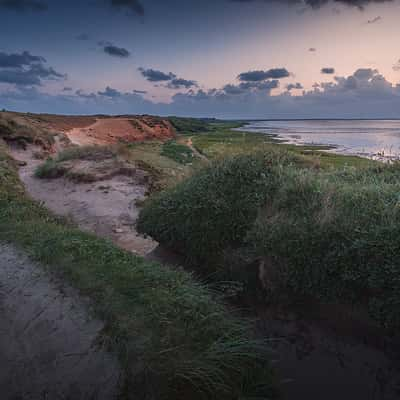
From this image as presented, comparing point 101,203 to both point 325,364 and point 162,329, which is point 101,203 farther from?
point 325,364

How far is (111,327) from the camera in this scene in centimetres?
414

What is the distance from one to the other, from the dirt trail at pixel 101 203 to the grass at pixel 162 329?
2.72 metres

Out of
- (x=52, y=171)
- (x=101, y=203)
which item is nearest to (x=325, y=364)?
(x=101, y=203)

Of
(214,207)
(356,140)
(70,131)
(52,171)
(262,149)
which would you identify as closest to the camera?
(214,207)

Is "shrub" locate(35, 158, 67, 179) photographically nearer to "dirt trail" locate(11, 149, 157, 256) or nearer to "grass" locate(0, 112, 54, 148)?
"dirt trail" locate(11, 149, 157, 256)

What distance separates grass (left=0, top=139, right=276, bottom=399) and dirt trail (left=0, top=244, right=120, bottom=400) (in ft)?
0.61

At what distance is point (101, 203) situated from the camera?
1255cm

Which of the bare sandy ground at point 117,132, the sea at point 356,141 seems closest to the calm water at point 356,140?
the sea at point 356,141

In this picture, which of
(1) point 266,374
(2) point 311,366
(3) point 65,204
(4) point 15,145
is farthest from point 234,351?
(4) point 15,145

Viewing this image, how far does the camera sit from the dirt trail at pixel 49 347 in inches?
137

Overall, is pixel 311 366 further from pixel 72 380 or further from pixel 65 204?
pixel 65 204

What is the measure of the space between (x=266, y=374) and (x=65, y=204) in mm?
10558

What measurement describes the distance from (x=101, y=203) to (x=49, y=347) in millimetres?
8879

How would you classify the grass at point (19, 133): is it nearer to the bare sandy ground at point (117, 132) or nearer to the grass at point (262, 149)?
the bare sandy ground at point (117, 132)
